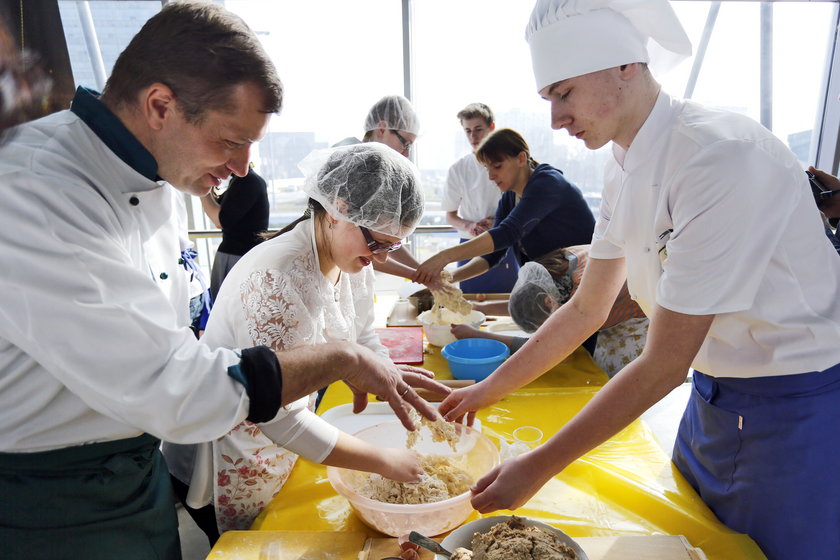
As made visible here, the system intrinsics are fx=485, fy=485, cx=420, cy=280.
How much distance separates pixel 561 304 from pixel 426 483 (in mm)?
1158

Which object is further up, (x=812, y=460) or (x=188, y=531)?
(x=812, y=460)

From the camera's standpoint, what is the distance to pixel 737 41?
5.07 m

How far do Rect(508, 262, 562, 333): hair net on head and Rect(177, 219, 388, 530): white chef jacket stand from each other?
926 millimetres

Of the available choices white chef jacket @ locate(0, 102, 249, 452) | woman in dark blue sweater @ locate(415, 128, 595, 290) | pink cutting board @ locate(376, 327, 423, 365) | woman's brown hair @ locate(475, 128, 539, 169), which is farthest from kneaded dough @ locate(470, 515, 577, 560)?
woman's brown hair @ locate(475, 128, 539, 169)

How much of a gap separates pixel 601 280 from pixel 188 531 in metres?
2.36

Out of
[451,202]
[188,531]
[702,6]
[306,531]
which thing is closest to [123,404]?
[306,531]

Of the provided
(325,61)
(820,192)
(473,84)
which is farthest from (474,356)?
(325,61)

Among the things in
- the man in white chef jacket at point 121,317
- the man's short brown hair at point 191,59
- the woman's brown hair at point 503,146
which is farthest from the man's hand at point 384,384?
the woman's brown hair at point 503,146

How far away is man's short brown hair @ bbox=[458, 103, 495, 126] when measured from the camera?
4.04 metres

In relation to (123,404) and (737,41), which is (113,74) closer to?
(123,404)

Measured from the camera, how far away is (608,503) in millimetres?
1308

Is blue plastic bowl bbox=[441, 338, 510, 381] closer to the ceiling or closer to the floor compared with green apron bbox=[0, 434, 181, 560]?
closer to the floor

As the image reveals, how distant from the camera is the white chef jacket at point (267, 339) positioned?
1.24 metres

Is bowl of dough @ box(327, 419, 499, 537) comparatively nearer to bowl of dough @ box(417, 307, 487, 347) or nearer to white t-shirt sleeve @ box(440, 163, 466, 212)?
bowl of dough @ box(417, 307, 487, 347)
